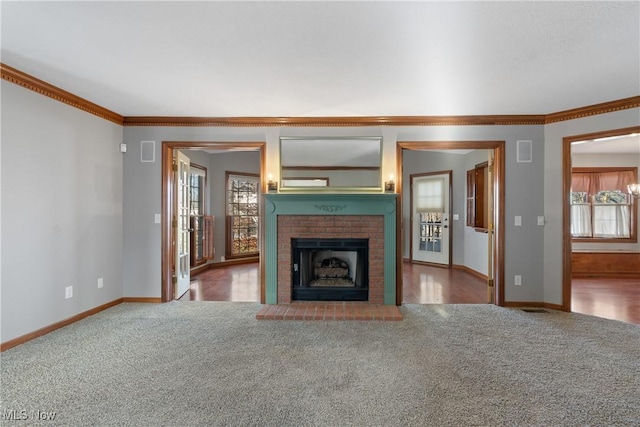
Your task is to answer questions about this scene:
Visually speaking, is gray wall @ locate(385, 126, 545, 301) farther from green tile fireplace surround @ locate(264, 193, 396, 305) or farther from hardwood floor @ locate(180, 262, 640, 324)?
green tile fireplace surround @ locate(264, 193, 396, 305)

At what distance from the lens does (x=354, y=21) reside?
80.9 inches

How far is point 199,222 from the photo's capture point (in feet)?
21.1

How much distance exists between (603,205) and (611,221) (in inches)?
13.8

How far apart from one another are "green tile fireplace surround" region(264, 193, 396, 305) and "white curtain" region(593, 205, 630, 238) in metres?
5.37

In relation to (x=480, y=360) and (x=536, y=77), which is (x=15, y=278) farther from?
(x=536, y=77)

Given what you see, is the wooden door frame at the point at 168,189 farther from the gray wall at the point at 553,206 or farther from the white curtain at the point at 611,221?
the white curtain at the point at 611,221

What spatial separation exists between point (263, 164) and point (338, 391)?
283 centimetres

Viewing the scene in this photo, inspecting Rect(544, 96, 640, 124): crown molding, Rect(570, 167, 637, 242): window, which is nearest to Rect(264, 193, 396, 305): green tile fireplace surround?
Rect(544, 96, 640, 124): crown molding

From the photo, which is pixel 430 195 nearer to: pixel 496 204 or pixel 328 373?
pixel 496 204

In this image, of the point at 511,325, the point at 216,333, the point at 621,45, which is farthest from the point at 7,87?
the point at 511,325

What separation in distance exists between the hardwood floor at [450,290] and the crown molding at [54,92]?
249 centimetres

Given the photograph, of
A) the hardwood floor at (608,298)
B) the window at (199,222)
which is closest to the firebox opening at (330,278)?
the hardwood floor at (608,298)

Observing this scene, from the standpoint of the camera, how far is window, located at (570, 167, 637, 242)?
6375 mm

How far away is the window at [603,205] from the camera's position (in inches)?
251
